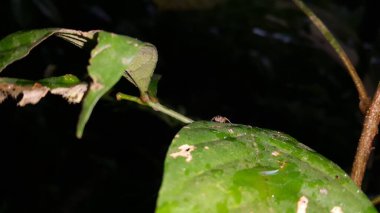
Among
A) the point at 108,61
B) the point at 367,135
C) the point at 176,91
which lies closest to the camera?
the point at 108,61

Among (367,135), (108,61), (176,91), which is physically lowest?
(176,91)

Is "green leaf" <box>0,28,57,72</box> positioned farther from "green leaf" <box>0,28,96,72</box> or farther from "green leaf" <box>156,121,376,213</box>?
"green leaf" <box>156,121,376,213</box>

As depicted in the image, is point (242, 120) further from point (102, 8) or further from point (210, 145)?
point (210, 145)

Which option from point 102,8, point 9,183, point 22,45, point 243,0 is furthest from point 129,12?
point 22,45

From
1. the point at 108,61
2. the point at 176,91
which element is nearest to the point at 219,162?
the point at 108,61

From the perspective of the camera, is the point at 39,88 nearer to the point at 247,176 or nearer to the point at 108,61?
the point at 108,61

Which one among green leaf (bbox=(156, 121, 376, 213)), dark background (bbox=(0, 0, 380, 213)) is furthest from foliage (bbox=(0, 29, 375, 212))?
dark background (bbox=(0, 0, 380, 213))
